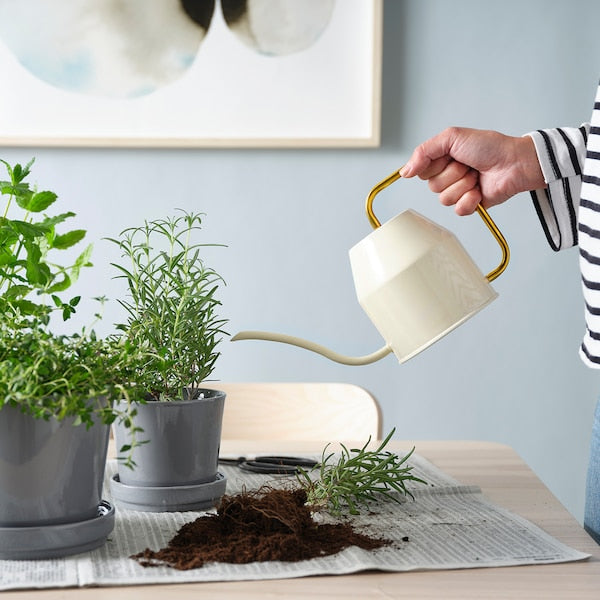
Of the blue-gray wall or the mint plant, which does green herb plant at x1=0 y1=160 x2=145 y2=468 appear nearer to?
the mint plant

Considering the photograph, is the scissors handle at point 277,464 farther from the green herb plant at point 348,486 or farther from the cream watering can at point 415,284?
the cream watering can at point 415,284

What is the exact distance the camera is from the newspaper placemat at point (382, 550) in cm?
63

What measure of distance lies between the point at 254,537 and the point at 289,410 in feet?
2.59

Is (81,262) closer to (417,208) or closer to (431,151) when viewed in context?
(431,151)

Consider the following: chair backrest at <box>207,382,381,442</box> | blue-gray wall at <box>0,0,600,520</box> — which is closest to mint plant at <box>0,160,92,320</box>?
chair backrest at <box>207,382,381,442</box>

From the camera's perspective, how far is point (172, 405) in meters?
0.79

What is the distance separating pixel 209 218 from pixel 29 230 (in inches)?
53.7

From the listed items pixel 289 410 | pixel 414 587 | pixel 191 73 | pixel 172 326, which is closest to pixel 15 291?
pixel 172 326

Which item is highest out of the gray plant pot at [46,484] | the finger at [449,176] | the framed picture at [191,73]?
the framed picture at [191,73]

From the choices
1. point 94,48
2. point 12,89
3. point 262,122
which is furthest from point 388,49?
point 12,89

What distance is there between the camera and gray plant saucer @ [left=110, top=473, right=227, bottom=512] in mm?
807

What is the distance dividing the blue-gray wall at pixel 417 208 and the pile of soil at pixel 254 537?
1.31 m

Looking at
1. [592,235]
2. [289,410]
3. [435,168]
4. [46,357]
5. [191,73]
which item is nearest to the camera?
[46,357]


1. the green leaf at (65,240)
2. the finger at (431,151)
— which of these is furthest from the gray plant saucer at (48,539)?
the finger at (431,151)
